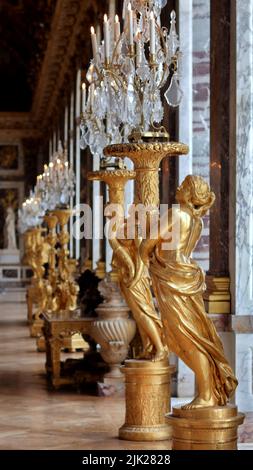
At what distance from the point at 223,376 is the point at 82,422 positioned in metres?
3.75

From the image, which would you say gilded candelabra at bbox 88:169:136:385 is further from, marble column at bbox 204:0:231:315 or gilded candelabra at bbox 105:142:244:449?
gilded candelabra at bbox 105:142:244:449

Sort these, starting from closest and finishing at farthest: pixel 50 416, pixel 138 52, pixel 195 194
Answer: pixel 195 194, pixel 138 52, pixel 50 416

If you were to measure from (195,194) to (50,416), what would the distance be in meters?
4.46

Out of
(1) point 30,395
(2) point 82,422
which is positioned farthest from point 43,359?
(2) point 82,422

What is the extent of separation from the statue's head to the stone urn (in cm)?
581

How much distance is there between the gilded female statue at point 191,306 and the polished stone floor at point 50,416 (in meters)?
1.41

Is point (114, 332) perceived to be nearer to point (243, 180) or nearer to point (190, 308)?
point (243, 180)

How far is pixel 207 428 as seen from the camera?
22.0ft

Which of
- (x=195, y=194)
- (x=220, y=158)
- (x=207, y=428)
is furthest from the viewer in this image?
(x=220, y=158)

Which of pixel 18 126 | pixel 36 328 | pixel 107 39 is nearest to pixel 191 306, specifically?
pixel 107 39

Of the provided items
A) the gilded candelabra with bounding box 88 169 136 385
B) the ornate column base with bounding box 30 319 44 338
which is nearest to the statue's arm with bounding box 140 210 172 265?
the gilded candelabra with bounding box 88 169 136 385

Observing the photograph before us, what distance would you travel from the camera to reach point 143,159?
28.5ft

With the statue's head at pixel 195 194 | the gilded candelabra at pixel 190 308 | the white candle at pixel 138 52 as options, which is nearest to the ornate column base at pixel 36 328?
the white candle at pixel 138 52

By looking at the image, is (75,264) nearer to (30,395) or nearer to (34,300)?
(34,300)
